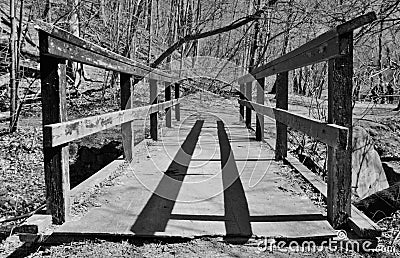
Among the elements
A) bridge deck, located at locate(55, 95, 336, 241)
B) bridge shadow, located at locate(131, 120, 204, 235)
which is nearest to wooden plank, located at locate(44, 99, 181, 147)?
bridge deck, located at locate(55, 95, 336, 241)

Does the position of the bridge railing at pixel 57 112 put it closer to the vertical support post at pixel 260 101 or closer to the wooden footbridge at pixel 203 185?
the wooden footbridge at pixel 203 185

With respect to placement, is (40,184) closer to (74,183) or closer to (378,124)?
(74,183)

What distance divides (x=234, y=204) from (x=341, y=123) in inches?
36.9

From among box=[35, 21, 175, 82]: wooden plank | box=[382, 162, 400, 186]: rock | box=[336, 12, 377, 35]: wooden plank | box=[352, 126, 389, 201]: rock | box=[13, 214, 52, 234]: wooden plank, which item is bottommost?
box=[382, 162, 400, 186]: rock

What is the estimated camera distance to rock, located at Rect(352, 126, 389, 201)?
225 inches

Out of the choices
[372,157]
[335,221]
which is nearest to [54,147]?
[335,221]

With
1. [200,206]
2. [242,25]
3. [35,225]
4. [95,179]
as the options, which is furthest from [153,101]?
[242,25]

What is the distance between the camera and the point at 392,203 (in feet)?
11.3

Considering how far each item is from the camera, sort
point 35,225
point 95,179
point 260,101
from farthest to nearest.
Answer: point 260,101, point 95,179, point 35,225

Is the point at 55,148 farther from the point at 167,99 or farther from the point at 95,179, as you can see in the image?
the point at 167,99

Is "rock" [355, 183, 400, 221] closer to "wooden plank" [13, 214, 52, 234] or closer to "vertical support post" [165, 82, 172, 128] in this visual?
"wooden plank" [13, 214, 52, 234]

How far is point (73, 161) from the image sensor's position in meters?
5.96

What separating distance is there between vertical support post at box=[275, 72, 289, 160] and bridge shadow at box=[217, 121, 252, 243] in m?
0.52

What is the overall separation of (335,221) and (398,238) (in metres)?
0.47
